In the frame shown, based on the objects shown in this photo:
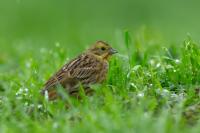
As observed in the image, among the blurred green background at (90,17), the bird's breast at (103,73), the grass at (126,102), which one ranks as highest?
the blurred green background at (90,17)

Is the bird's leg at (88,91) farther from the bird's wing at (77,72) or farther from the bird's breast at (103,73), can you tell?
the bird's breast at (103,73)

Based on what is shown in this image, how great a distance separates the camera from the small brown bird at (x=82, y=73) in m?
9.67

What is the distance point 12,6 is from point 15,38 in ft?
11.4

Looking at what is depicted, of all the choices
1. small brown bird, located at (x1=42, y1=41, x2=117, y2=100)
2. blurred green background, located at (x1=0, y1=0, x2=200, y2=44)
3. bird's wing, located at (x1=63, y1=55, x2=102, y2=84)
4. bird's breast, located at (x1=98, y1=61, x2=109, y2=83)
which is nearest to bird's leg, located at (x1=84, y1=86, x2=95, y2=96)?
small brown bird, located at (x1=42, y1=41, x2=117, y2=100)

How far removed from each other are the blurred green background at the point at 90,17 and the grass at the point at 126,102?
Answer: 8.67 m

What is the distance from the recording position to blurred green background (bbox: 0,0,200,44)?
806 inches

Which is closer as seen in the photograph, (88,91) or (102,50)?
(88,91)

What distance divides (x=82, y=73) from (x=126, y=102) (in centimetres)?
129

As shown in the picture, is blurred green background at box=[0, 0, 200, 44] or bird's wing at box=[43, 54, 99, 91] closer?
bird's wing at box=[43, 54, 99, 91]

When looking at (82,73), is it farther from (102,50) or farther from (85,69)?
(102,50)

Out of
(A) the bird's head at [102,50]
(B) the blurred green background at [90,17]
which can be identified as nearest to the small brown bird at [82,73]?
(A) the bird's head at [102,50]

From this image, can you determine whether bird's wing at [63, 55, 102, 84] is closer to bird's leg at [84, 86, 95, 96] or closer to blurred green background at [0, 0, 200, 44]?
bird's leg at [84, 86, 95, 96]

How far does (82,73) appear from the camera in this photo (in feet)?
32.4

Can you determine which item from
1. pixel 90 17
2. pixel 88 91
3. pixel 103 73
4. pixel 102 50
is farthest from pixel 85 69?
pixel 90 17
